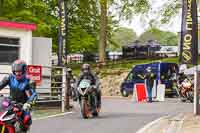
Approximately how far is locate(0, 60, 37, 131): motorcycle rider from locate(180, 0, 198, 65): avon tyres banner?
16833 millimetres

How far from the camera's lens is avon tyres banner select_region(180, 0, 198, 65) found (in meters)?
26.8

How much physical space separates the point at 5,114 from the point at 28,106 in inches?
20.7

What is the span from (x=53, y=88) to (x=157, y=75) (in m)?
12.2

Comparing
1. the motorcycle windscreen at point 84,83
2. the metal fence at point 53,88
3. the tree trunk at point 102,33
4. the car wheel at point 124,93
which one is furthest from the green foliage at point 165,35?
the motorcycle windscreen at point 84,83

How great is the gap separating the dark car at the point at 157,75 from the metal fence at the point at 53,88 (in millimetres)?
10950

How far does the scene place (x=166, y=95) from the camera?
Answer: 34.2 meters

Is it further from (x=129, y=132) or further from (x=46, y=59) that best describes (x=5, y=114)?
(x=46, y=59)

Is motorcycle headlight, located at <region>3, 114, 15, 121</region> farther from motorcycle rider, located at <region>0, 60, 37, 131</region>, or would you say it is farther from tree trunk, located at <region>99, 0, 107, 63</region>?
tree trunk, located at <region>99, 0, 107, 63</region>

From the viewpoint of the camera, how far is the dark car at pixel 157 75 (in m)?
34.1

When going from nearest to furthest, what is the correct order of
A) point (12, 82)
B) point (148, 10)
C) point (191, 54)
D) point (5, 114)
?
point (5, 114) → point (12, 82) → point (191, 54) → point (148, 10)

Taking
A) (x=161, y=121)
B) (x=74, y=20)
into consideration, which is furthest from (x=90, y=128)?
(x=74, y=20)

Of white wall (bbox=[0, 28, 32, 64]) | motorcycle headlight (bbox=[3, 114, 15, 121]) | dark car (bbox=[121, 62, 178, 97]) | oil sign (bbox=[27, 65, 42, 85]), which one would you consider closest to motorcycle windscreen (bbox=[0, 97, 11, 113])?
motorcycle headlight (bbox=[3, 114, 15, 121])

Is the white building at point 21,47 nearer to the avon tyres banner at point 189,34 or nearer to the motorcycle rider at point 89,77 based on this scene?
the motorcycle rider at point 89,77

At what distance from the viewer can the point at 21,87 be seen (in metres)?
10.3
